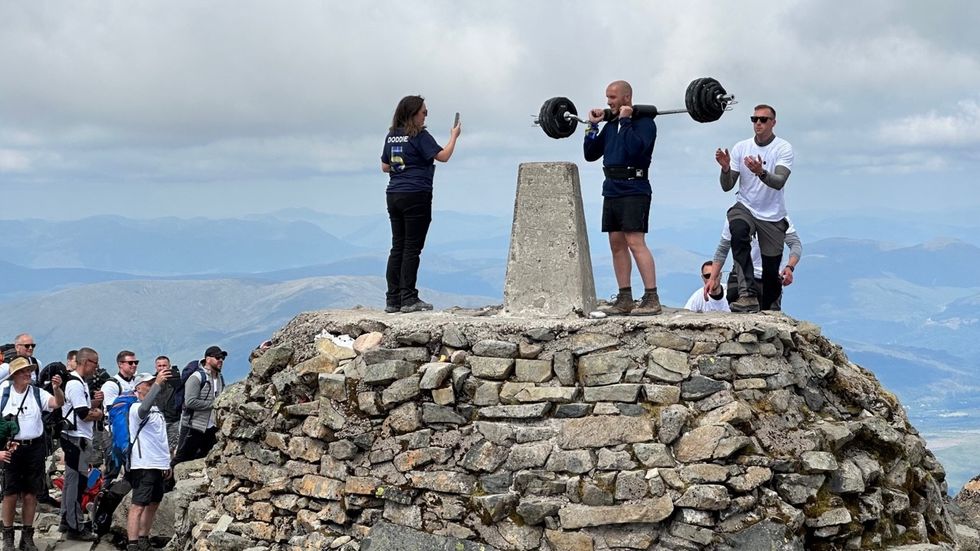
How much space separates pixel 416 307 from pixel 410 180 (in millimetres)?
1701

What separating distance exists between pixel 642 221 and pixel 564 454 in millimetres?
3271

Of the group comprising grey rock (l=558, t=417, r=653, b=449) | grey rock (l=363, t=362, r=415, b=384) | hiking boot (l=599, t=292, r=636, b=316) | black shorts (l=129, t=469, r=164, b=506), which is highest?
hiking boot (l=599, t=292, r=636, b=316)

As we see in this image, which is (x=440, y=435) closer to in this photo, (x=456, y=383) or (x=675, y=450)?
(x=456, y=383)

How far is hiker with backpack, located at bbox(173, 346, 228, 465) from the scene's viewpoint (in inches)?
606

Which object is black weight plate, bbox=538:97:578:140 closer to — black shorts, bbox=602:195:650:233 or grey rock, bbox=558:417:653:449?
black shorts, bbox=602:195:650:233

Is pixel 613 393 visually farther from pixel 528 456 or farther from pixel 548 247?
pixel 548 247

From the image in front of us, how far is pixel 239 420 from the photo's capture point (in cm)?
1395

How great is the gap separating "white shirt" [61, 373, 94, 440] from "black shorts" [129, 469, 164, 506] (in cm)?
125

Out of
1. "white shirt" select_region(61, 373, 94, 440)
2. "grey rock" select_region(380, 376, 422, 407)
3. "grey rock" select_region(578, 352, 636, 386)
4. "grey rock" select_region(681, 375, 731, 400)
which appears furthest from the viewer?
"white shirt" select_region(61, 373, 94, 440)

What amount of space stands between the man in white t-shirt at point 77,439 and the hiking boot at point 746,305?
29.3 ft

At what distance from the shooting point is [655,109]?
13.2 meters

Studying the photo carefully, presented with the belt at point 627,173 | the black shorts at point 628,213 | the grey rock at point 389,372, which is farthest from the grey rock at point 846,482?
the grey rock at point 389,372

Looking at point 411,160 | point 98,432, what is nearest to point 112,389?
point 98,432

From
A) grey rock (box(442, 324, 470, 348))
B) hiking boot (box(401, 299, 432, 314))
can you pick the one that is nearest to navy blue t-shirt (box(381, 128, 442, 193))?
hiking boot (box(401, 299, 432, 314))
